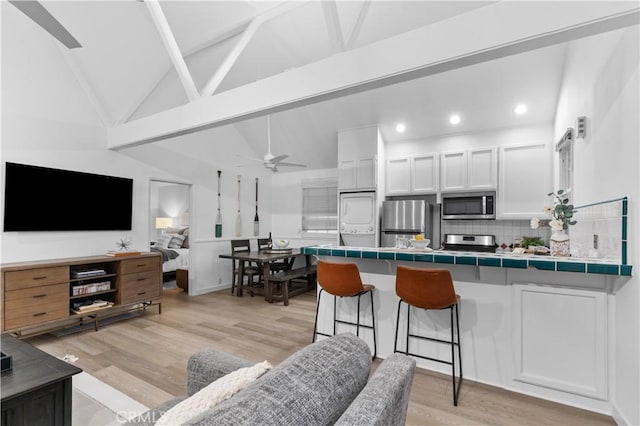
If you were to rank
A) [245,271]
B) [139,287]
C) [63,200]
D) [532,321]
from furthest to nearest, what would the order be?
[245,271] < [139,287] < [63,200] < [532,321]

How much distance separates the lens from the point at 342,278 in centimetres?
270

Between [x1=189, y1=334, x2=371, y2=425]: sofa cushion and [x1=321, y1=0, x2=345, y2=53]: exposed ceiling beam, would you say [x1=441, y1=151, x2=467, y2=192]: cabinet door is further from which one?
[x1=189, y1=334, x2=371, y2=425]: sofa cushion

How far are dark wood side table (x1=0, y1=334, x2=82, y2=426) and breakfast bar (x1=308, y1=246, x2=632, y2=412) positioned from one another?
2.15 metres

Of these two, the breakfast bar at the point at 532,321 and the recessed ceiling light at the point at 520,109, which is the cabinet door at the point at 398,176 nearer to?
the recessed ceiling light at the point at 520,109

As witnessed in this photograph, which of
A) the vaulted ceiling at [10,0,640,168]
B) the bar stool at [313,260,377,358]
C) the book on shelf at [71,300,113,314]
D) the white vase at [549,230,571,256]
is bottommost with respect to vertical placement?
the book on shelf at [71,300,113,314]

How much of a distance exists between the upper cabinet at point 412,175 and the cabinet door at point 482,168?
0.51 meters

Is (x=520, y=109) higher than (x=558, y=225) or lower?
higher

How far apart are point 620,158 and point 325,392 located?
235 centimetres

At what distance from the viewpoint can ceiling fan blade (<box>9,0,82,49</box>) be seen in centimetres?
158

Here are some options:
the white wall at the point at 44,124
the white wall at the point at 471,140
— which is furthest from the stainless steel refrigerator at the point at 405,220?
the white wall at the point at 44,124

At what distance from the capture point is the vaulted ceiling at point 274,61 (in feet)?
11.9

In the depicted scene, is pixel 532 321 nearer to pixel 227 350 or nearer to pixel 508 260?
pixel 508 260

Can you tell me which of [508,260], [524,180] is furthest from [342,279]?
[524,180]

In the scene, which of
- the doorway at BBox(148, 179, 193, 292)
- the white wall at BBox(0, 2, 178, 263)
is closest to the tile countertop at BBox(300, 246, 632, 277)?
the white wall at BBox(0, 2, 178, 263)
